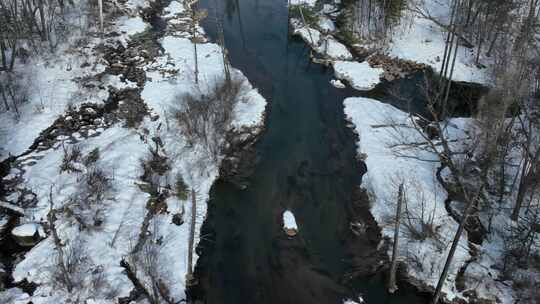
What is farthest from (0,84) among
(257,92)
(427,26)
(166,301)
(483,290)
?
(427,26)

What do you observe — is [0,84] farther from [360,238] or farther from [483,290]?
[483,290]

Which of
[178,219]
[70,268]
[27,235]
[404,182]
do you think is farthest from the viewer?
[404,182]

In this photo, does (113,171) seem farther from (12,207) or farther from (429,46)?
(429,46)

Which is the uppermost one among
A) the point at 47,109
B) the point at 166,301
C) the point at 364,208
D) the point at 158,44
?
the point at 158,44

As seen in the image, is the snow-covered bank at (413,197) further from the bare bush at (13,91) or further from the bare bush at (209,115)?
the bare bush at (13,91)

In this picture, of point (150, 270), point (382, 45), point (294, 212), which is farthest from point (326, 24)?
point (150, 270)
